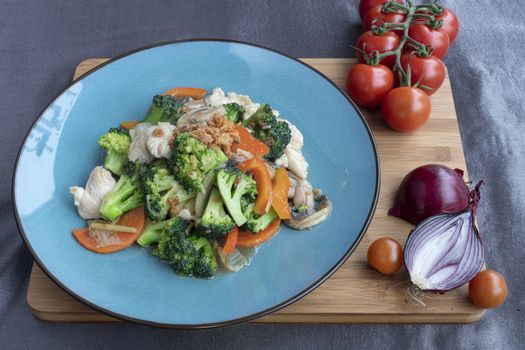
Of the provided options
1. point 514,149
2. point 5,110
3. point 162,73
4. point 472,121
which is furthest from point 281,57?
point 5,110

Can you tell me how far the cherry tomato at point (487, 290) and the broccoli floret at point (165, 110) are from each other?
1.58m

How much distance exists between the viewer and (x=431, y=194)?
2.68 metres

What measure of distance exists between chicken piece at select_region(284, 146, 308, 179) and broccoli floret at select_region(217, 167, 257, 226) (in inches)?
10.2

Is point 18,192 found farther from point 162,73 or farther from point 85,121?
point 162,73

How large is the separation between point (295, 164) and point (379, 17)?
1289mm

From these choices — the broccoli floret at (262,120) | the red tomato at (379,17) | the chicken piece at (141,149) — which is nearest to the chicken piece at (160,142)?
the chicken piece at (141,149)

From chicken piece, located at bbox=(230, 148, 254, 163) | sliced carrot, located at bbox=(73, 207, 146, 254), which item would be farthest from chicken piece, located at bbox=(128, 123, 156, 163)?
chicken piece, located at bbox=(230, 148, 254, 163)

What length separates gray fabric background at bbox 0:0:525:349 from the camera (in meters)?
2.57

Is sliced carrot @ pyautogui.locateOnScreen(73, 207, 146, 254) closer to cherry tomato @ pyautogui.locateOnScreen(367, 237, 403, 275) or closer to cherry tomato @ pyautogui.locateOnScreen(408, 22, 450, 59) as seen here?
cherry tomato @ pyautogui.locateOnScreen(367, 237, 403, 275)

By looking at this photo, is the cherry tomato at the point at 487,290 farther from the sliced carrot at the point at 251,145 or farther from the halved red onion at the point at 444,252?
the sliced carrot at the point at 251,145

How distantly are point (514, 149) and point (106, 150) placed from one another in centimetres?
235

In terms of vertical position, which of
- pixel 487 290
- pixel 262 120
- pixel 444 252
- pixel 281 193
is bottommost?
pixel 487 290

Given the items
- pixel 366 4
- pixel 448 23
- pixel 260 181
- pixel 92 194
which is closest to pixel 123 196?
pixel 92 194

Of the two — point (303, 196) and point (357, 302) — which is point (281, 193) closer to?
point (303, 196)
